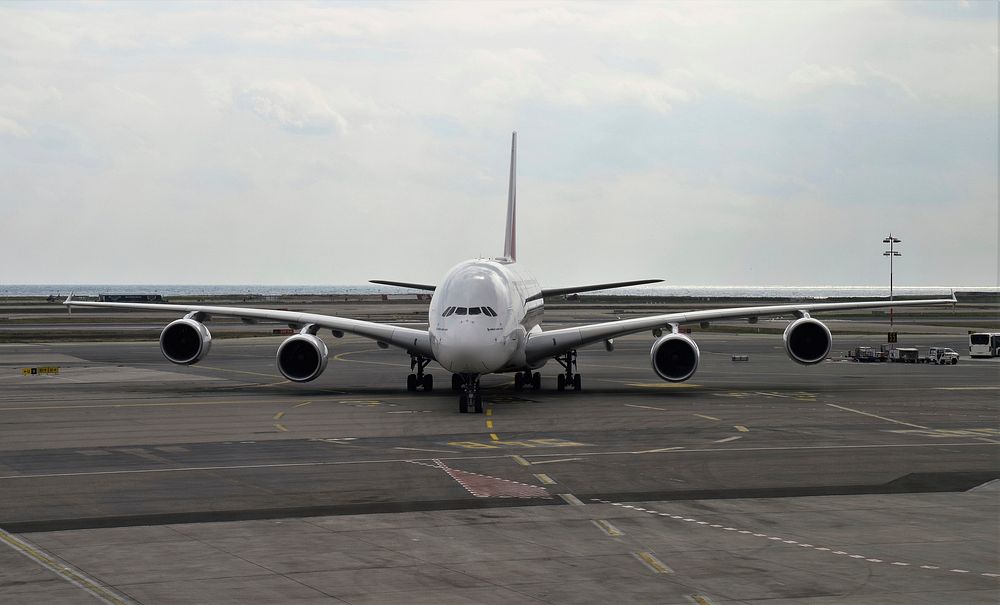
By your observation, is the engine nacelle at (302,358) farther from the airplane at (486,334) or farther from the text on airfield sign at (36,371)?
the text on airfield sign at (36,371)

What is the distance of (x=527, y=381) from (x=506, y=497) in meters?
23.9

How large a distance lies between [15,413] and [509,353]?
14701mm

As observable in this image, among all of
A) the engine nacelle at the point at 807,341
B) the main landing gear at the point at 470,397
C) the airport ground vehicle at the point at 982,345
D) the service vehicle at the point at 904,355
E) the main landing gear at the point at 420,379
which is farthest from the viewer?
the airport ground vehicle at the point at 982,345

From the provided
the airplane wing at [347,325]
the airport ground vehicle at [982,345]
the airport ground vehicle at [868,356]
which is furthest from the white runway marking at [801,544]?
the airport ground vehicle at [982,345]

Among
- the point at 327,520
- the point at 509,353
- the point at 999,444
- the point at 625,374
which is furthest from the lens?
the point at 625,374

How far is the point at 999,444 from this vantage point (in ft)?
84.9

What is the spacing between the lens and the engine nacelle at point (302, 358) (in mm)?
38438

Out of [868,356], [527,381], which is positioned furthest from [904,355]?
[527,381]

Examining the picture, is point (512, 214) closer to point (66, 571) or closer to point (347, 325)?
point (347, 325)

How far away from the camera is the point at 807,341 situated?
3950cm

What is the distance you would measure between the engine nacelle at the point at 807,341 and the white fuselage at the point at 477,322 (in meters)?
9.49

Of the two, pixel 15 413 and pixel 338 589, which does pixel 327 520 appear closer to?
pixel 338 589

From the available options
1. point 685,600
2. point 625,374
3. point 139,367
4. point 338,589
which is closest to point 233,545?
point 338,589

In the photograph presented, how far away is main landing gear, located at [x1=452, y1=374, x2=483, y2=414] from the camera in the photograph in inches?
1313
